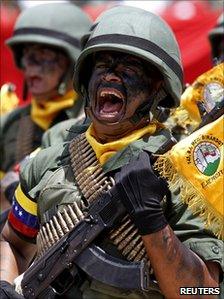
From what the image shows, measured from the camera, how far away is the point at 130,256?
3951 millimetres

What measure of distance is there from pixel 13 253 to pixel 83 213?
705 mm

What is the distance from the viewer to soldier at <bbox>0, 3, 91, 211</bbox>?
664cm

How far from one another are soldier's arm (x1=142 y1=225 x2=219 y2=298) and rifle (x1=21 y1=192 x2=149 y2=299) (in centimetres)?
10

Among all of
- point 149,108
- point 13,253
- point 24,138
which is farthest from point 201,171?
point 24,138

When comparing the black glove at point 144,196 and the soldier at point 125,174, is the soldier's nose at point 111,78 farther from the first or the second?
the black glove at point 144,196

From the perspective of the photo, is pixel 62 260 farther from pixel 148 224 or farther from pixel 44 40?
pixel 44 40

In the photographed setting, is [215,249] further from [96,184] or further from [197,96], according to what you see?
[197,96]

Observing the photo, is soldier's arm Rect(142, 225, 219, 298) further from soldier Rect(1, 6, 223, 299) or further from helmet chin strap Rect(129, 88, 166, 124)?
helmet chin strap Rect(129, 88, 166, 124)

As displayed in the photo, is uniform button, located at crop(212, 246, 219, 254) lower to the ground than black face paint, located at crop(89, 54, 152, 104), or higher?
lower

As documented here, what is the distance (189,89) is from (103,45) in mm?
1156

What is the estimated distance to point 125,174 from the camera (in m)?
3.78

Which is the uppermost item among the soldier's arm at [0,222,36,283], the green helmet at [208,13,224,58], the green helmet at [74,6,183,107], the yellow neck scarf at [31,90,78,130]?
the green helmet at [74,6,183,107]

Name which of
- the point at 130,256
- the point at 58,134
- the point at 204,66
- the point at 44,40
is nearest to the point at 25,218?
the point at 130,256

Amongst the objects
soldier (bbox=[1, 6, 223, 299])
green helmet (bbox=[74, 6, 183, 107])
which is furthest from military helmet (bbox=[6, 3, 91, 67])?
green helmet (bbox=[74, 6, 183, 107])
